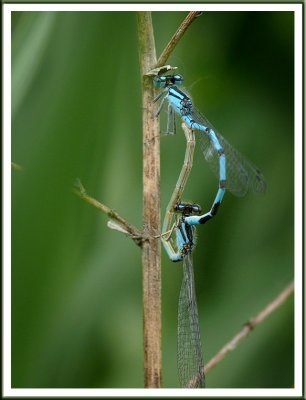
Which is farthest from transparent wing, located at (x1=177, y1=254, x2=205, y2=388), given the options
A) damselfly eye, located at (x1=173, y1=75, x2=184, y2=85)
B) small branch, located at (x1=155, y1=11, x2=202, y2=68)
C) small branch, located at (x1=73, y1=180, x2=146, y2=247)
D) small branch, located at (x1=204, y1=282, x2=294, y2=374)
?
small branch, located at (x1=155, y1=11, x2=202, y2=68)

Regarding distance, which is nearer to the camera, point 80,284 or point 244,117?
point 80,284

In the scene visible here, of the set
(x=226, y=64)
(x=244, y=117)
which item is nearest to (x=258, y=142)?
(x=244, y=117)

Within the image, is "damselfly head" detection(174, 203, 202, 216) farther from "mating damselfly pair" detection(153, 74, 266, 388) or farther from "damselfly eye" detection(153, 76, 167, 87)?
"damselfly eye" detection(153, 76, 167, 87)

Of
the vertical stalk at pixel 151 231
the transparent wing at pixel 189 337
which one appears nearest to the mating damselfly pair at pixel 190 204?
the transparent wing at pixel 189 337

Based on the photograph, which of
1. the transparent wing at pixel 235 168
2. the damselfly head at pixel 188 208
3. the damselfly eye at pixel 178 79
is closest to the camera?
the damselfly eye at pixel 178 79

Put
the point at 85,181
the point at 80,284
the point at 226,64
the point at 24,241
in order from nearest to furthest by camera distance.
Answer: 1. the point at 24,241
2. the point at 85,181
3. the point at 80,284
4. the point at 226,64

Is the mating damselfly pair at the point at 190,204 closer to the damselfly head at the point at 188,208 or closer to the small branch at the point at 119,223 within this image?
the damselfly head at the point at 188,208

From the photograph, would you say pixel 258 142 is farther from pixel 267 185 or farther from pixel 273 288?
pixel 273 288
